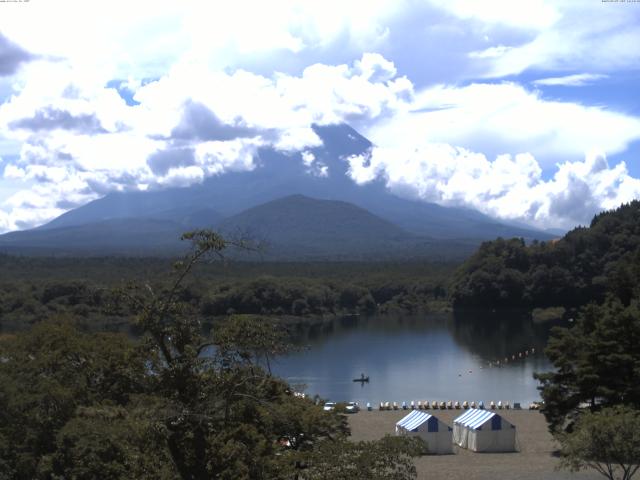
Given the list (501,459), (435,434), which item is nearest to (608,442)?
(501,459)

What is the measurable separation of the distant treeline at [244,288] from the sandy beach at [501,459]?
25185 millimetres

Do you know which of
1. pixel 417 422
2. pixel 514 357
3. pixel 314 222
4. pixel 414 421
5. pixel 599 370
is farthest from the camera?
pixel 314 222

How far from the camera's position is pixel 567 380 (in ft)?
61.7

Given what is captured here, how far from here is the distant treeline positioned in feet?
176

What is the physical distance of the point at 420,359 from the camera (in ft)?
133

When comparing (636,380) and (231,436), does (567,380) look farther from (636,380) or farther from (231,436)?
(231,436)

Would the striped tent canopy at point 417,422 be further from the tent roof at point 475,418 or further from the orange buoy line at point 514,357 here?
the orange buoy line at point 514,357

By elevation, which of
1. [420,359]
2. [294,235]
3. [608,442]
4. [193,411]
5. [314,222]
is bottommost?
[420,359]

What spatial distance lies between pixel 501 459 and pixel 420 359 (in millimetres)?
21968

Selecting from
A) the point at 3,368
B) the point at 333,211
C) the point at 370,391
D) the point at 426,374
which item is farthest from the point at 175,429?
the point at 333,211

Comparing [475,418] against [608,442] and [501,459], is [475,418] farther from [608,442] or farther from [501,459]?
[608,442]

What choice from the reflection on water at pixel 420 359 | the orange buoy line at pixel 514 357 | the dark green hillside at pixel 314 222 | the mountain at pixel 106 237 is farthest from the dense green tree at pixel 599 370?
the dark green hillside at pixel 314 222

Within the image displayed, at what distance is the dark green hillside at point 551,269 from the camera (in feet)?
202

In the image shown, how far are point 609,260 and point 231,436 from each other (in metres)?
59.2
